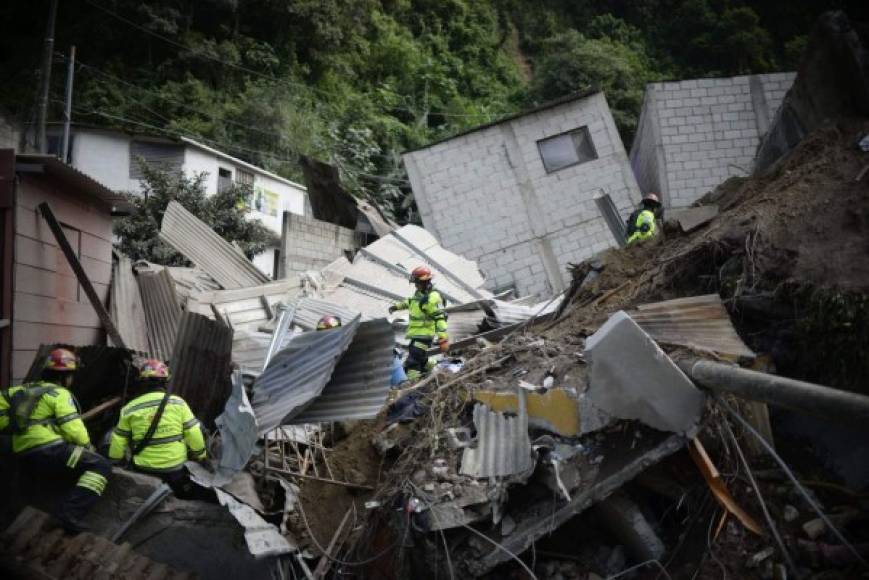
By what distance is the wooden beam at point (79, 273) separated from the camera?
7.83 meters

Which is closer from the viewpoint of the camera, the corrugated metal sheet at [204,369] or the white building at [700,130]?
the corrugated metal sheet at [204,369]

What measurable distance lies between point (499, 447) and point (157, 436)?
9.42 ft

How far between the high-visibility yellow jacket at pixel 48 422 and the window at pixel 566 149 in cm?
1287

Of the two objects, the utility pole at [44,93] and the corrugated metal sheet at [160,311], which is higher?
the utility pole at [44,93]

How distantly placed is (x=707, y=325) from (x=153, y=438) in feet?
14.5

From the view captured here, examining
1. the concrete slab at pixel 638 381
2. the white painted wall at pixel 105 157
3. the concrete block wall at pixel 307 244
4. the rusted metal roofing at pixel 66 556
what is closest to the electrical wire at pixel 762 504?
the concrete slab at pixel 638 381

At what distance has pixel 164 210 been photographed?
1612 centimetres

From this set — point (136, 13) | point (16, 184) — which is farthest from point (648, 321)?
point (136, 13)

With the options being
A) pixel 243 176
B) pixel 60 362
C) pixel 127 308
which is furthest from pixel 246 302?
pixel 243 176

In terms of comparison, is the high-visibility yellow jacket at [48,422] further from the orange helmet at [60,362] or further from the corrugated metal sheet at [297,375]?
the corrugated metal sheet at [297,375]

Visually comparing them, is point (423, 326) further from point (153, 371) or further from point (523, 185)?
point (523, 185)

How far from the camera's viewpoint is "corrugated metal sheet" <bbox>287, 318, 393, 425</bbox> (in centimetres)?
503

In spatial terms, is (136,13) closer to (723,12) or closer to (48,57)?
(48,57)

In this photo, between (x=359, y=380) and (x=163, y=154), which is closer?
(x=359, y=380)
